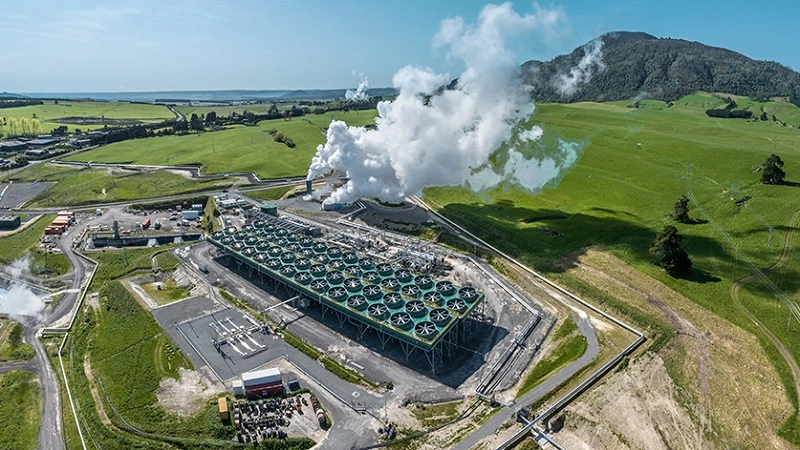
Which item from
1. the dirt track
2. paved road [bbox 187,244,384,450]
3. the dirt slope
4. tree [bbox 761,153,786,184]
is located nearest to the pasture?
paved road [bbox 187,244,384,450]

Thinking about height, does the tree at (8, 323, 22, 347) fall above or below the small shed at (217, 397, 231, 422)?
below

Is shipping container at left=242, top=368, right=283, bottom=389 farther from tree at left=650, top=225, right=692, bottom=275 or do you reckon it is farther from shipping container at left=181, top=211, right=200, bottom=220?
shipping container at left=181, top=211, right=200, bottom=220

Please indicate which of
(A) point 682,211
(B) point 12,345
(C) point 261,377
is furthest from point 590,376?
(B) point 12,345

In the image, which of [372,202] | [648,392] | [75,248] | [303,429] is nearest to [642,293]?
[648,392]

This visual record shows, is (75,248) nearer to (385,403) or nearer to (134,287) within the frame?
(134,287)

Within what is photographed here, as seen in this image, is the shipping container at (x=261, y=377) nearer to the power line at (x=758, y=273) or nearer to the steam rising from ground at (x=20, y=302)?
the steam rising from ground at (x=20, y=302)

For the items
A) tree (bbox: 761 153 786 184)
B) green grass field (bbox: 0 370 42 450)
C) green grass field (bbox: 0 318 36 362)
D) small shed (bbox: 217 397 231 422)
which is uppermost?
tree (bbox: 761 153 786 184)
